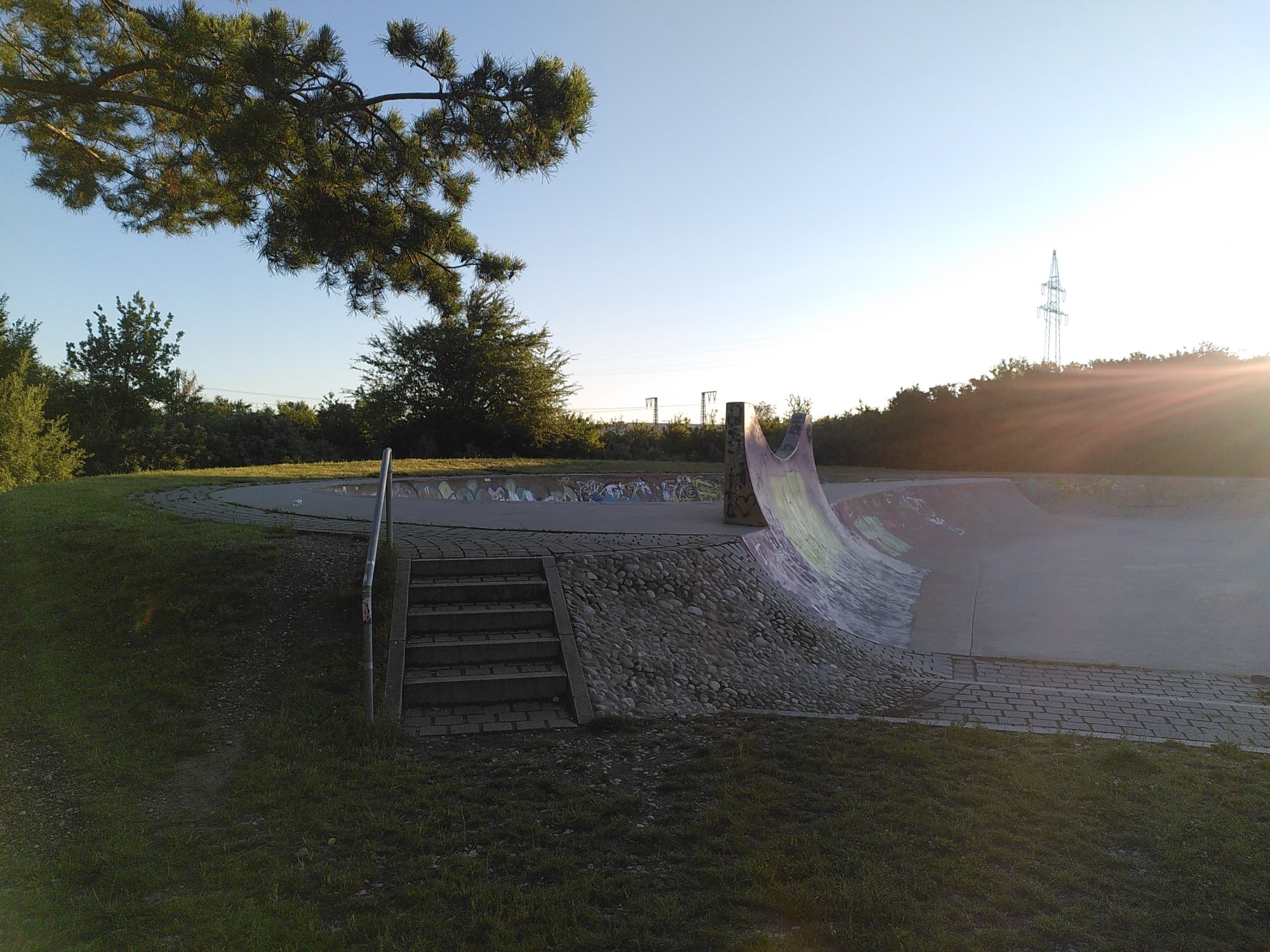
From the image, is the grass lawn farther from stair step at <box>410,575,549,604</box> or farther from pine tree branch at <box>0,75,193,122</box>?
pine tree branch at <box>0,75,193,122</box>

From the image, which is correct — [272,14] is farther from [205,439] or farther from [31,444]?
[205,439]

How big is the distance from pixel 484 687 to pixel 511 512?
4.88 m

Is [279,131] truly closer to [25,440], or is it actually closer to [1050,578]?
[1050,578]

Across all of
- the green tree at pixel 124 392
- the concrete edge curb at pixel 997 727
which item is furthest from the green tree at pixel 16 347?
the concrete edge curb at pixel 997 727

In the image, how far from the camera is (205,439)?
22703 millimetres

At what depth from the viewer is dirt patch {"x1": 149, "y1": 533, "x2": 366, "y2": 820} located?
3514 millimetres

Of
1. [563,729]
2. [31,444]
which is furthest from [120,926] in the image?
[31,444]

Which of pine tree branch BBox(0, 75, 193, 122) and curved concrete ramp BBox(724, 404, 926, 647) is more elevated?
pine tree branch BBox(0, 75, 193, 122)

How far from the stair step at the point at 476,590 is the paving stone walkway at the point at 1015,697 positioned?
1.26ft

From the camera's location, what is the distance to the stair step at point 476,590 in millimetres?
5352

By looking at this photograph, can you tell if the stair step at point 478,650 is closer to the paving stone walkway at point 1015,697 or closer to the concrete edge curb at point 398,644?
the concrete edge curb at point 398,644

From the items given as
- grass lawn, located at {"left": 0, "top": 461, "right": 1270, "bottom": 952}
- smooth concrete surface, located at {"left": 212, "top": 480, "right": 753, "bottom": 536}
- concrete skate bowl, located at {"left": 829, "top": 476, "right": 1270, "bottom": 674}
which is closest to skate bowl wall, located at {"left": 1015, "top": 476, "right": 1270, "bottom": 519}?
concrete skate bowl, located at {"left": 829, "top": 476, "right": 1270, "bottom": 674}

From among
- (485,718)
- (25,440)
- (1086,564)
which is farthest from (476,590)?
(25,440)

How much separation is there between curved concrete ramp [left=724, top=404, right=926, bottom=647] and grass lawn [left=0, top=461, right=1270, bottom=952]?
3095mm
